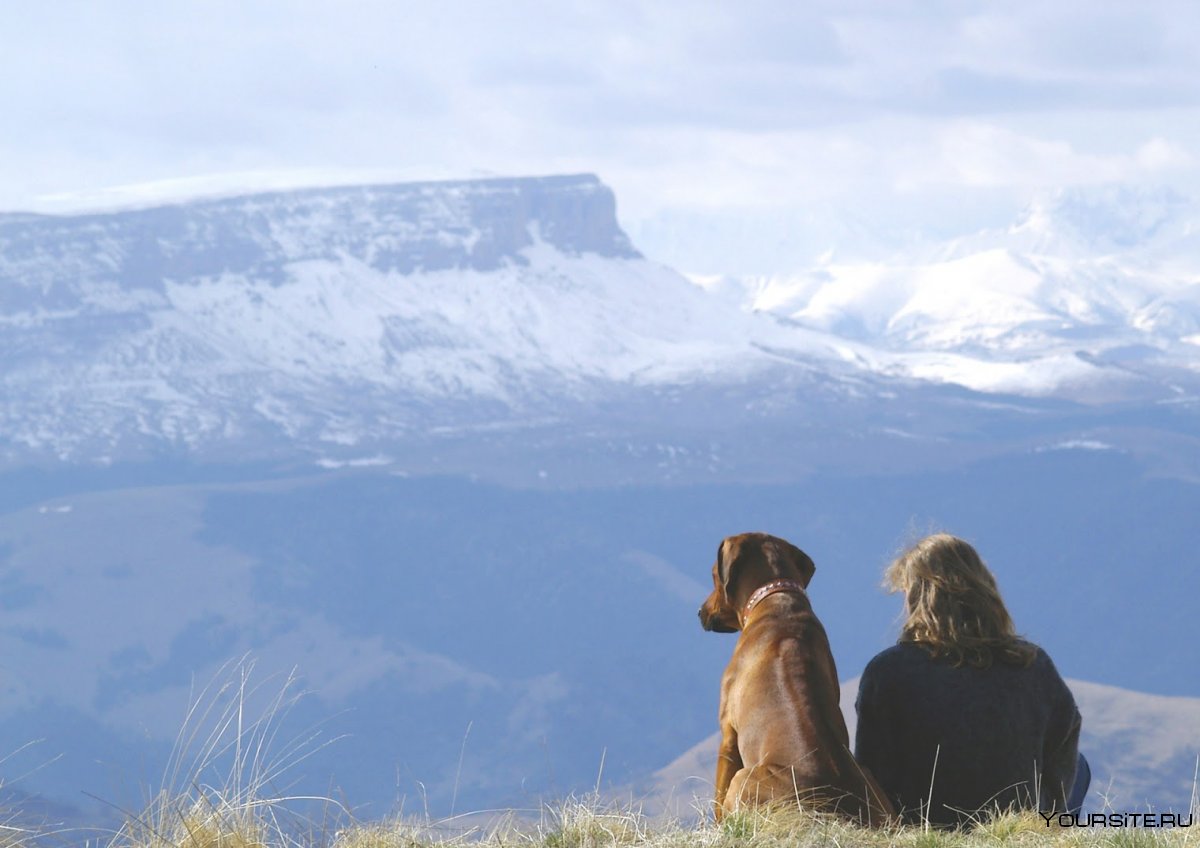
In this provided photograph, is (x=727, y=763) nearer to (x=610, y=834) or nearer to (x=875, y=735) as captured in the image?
(x=610, y=834)

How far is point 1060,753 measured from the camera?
7172mm

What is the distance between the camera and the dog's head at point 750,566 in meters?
7.32

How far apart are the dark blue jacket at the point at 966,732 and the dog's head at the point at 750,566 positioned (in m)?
0.59

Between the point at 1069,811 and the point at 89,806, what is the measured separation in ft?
668

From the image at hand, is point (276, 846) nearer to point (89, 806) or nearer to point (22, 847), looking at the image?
point (22, 847)

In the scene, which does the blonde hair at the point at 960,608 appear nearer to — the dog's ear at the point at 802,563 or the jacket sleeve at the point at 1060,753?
the jacket sleeve at the point at 1060,753

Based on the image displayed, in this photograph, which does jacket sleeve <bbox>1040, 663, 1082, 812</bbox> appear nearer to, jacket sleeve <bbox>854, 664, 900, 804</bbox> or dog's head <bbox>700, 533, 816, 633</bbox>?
jacket sleeve <bbox>854, 664, 900, 804</bbox>

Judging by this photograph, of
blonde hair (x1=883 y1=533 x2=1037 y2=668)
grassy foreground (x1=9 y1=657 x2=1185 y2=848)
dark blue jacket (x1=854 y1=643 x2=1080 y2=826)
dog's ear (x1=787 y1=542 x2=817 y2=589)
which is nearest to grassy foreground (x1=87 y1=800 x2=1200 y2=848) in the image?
grassy foreground (x1=9 y1=657 x2=1185 y2=848)

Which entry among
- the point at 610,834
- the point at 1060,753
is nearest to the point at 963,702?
the point at 1060,753

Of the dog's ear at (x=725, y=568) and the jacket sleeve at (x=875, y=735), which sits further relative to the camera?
the dog's ear at (x=725, y=568)

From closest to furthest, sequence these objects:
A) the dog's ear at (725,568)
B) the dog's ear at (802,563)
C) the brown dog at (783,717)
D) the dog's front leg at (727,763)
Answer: the brown dog at (783,717) < the dog's front leg at (727,763) < the dog's ear at (725,568) < the dog's ear at (802,563)

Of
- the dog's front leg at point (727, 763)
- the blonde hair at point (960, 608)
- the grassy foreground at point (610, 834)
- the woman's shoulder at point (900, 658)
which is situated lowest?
the grassy foreground at point (610, 834)

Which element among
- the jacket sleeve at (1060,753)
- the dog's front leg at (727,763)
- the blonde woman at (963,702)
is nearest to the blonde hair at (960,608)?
the blonde woman at (963,702)

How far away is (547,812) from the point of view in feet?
23.1
